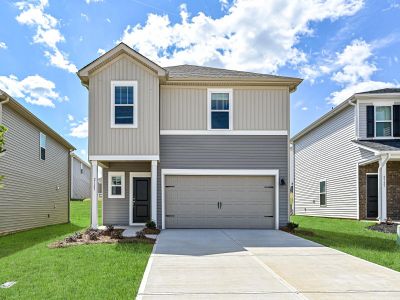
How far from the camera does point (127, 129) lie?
47.0ft

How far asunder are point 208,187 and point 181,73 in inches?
172

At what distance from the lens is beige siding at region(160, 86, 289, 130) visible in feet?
49.8

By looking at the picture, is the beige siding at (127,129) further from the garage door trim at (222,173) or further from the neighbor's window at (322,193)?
the neighbor's window at (322,193)

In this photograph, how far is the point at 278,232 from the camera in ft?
46.2

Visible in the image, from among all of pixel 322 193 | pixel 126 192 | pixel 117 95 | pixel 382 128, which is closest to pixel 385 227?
pixel 382 128

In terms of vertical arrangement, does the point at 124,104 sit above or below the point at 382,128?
above

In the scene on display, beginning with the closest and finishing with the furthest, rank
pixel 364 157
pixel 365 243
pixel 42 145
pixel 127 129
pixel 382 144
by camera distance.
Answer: pixel 365 243 < pixel 127 129 < pixel 382 144 < pixel 364 157 < pixel 42 145

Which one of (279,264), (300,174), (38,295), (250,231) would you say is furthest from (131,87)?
(300,174)

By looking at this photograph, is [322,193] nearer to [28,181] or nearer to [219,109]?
[219,109]

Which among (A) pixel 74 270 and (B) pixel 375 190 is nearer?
(A) pixel 74 270

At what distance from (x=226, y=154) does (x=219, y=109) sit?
65.6 inches

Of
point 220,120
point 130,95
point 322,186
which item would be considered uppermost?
point 130,95

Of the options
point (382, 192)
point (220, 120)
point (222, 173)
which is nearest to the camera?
point (222, 173)

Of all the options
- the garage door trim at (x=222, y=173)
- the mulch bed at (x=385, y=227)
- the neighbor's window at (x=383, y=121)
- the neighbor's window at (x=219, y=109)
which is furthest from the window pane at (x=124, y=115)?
the neighbor's window at (x=383, y=121)
